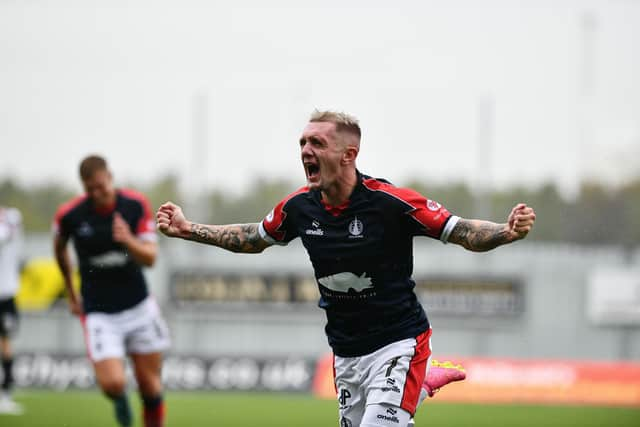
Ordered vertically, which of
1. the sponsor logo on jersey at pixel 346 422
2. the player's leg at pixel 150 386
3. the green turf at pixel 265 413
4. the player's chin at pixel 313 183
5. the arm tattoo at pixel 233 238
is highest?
the player's chin at pixel 313 183

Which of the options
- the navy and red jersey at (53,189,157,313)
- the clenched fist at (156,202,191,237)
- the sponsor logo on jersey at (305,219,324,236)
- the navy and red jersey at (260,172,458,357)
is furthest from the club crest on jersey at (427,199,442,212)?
the navy and red jersey at (53,189,157,313)

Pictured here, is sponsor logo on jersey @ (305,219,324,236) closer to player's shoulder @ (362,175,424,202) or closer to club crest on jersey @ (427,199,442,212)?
player's shoulder @ (362,175,424,202)

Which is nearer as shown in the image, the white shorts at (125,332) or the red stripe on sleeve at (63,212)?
the white shorts at (125,332)

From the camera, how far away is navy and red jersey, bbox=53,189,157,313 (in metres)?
9.88

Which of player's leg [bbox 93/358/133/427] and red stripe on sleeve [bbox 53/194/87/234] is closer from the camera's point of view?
player's leg [bbox 93/358/133/427]

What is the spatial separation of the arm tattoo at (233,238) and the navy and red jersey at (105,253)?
111 inches

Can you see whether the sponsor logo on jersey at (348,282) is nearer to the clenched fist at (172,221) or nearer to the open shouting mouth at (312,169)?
the open shouting mouth at (312,169)

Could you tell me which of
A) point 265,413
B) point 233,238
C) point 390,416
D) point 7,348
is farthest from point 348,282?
point 265,413

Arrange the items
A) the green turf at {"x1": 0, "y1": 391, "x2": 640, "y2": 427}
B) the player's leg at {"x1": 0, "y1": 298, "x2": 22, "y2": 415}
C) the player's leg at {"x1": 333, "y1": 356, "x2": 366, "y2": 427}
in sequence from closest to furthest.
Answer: the player's leg at {"x1": 333, "y1": 356, "x2": 366, "y2": 427} < the green turf at {"x1": 0, "y1": 391, "x2": 640, "y2": 427} < the player's leg at {"x1": 0, "y1": 298, "x2": 22, "y2": 415}

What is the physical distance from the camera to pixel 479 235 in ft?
20.9

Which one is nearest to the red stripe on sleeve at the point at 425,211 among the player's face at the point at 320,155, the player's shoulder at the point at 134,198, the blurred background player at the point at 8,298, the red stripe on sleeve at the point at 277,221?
the player's face at the point at 320,155

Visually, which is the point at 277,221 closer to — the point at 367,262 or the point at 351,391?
the point at 367,262

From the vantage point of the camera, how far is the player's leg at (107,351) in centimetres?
974

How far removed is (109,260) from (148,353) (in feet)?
3.13
